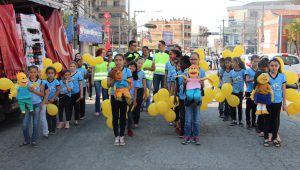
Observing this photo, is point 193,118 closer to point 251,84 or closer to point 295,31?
point 251,84

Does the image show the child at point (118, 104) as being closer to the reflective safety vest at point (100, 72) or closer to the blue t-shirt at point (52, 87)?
the blue t-shirt at point (52, 87)

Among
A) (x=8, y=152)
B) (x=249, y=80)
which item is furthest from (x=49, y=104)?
(x=249, y=80)

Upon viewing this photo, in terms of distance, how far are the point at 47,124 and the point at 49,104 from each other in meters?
0.42

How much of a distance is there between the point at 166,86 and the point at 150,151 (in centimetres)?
258

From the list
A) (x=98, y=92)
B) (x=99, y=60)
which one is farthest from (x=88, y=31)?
(x=99, y=60)

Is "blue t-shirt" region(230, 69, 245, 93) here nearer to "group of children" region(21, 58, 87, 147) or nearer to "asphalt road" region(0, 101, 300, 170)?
"asphalt road" region(0, 101, 300, 170)

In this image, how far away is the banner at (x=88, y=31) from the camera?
75.6 feet

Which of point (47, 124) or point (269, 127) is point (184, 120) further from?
point (47, 124)

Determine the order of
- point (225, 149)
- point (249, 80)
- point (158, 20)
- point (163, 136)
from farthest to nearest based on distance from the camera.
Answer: point (158, 20), point (249, 80), point (163, 136), point (225, 149)

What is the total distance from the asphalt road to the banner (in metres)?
15.1

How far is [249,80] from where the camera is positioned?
26.6 ft

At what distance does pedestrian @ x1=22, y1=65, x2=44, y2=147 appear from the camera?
6879 mm

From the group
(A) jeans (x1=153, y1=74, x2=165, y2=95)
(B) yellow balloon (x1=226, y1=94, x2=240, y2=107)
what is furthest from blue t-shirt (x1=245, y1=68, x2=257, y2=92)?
(A) jeans (x1=153, y1=74, x2=165, y2=95)

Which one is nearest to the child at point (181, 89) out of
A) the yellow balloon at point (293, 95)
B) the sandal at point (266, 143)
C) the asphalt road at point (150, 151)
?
the asphalt road at point (150, 151)
